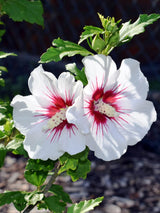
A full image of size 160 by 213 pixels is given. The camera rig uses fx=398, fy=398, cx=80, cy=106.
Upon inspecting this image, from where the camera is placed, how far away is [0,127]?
1.15m

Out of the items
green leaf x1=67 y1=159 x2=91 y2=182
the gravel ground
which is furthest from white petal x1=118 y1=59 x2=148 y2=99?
the gravel ground

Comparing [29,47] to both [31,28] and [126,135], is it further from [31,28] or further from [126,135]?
[126,135]

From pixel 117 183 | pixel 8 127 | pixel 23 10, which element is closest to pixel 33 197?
pixel 8 127

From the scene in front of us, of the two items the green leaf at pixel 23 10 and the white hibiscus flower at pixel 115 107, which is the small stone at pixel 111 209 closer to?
the green leaf at pixel 23 10

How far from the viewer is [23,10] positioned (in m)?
1.23

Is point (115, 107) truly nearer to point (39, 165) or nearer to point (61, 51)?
point (61, 51)

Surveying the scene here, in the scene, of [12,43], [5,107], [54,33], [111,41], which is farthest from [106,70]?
[12,43]

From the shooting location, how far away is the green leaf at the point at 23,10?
1199 mm

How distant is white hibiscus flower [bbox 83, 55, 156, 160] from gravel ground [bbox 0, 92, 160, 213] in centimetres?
143

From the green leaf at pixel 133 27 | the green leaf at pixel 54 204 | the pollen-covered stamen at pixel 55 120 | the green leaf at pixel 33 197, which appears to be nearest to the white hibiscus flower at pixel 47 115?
the pollen-covered stamen at pixel 55 120

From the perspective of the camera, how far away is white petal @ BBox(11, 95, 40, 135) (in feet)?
2.52

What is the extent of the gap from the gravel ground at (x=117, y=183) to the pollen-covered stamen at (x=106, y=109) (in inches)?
56.3

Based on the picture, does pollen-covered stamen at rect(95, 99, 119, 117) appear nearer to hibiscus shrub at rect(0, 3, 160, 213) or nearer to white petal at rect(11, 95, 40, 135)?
hibiscus shrub at rect(0, 3, 160, 213)

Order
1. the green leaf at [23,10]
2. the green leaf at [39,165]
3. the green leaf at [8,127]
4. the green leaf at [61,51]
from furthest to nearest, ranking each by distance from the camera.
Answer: the green leaf at [23,10] < the green leaf at [8,127] < the green leaf at [39,165] < the green leaf at [61,51]
